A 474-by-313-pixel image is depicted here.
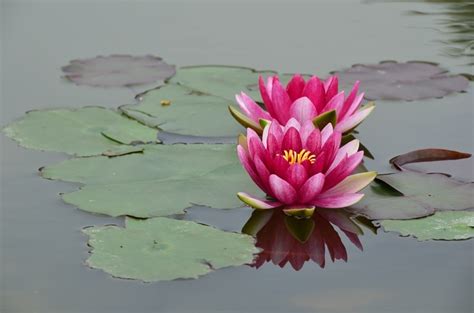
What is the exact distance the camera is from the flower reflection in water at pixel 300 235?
2174 mm

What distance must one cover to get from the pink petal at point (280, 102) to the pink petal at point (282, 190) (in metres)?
0.41

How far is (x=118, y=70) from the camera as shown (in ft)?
11.8

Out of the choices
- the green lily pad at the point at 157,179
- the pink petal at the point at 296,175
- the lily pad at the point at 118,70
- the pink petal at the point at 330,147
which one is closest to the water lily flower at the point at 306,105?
the green lily pad at the point at 157,179

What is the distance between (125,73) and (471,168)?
1.52m

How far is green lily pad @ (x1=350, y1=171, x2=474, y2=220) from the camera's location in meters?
2.35

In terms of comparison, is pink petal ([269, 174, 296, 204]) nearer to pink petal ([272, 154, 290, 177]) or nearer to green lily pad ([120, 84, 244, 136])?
pink petal ([272, 154, 290, 177])

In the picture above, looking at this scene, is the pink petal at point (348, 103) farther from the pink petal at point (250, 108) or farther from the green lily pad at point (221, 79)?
the green lily pad at point (221, 79)

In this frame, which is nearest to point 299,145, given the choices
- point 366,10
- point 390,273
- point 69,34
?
point 390,273

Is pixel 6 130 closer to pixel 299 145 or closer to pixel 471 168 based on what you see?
pixel 299 145

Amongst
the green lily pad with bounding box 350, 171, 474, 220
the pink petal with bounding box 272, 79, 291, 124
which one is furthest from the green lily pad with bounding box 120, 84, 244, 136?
the green lily pad with bounding box 350, 171, 474, 220

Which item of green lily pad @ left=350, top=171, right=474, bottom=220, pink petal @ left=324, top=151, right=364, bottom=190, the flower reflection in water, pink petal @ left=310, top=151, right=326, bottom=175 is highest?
pink petal @ left=310, top=151, right=326, bottom=175

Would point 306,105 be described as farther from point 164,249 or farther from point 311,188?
point 164,249

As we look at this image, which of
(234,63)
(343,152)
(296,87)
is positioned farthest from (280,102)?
(234,63)

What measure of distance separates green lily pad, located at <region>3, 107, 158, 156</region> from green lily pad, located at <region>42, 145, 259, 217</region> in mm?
137
